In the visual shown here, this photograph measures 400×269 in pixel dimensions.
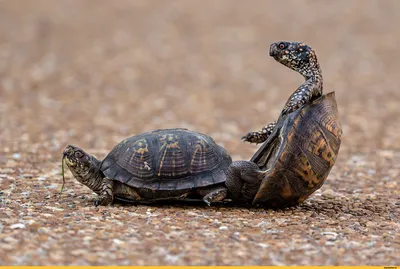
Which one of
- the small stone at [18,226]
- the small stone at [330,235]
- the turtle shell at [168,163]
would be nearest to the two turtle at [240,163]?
the turtle shell at [168,163]

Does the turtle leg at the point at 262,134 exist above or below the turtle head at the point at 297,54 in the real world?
below

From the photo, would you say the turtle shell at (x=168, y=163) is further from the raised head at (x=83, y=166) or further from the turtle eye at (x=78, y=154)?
the turtle eye at (x=78, y=154)

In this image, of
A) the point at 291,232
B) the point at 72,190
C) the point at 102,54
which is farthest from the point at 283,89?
the point at 291,232

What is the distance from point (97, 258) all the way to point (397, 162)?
6.07 meters

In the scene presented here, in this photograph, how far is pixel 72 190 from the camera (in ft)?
21.2

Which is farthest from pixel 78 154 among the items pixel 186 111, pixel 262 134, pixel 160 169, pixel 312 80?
pixel 186 111

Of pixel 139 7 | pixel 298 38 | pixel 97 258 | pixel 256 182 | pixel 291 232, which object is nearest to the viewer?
pixel 97 258

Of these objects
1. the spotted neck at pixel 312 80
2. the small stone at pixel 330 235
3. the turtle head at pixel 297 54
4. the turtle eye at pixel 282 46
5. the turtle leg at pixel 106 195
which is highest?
the turtle eye at pixel 282 46

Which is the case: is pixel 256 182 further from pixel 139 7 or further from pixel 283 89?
pixel 139 7

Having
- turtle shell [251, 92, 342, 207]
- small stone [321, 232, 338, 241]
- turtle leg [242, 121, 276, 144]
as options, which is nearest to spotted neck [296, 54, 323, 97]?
turtle shell [251, 92, 342, 207]

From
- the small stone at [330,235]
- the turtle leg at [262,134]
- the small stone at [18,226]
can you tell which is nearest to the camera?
the small stone at [18,226]

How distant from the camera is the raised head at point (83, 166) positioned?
5.70 metres

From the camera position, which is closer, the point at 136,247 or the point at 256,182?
the point at 136,247

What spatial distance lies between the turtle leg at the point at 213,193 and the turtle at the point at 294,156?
79 millimetres
